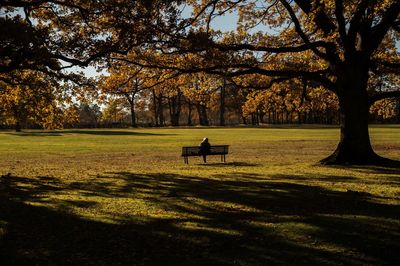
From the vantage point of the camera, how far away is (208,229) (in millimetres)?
8273

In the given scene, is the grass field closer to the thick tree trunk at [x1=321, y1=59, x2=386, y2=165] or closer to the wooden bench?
the thick tree trunk at [x1=321, y1=59, x2=386, y2=165]

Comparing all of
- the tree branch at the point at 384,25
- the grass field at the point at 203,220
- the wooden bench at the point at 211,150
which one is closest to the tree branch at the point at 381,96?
the tree branch at the point at 384,25

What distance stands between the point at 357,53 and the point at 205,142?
8361 millimetres

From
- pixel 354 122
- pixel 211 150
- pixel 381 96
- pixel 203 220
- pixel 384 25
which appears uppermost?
pixel 384 25

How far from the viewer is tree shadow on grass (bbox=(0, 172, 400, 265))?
664 centimetres

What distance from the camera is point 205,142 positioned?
23922 millimetres

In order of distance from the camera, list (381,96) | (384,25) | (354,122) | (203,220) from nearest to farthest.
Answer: (203,220)
(384,25)
(354,122)
(381,96)

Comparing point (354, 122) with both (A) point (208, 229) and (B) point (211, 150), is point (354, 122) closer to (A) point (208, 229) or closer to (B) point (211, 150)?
(B) point (211, 150)

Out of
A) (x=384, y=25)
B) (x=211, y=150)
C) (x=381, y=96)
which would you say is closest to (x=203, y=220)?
(x=384, y=25)

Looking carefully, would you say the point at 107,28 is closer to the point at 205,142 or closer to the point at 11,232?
the point at 205,142

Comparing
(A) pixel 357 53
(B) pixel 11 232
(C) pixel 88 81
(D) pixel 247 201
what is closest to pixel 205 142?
(C) pixel 88 81

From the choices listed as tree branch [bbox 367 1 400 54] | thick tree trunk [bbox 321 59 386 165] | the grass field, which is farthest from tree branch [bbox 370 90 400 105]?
the grass field

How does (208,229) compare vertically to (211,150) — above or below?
below

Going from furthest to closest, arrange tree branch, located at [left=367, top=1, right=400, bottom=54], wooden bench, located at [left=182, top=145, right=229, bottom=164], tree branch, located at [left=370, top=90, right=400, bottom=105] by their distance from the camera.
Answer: wooden bench, located at [left=182, top=145, right=229, bottom=164]
tree branch, located at [left=370, top=90, right=400, bottom=105]
tree branch, located at [left=367, top=1, right=400, bottom=54]
